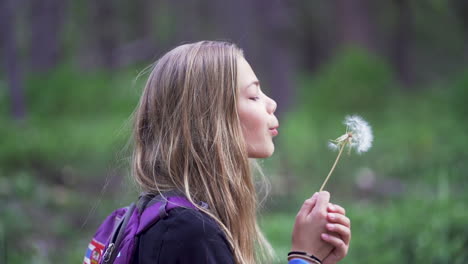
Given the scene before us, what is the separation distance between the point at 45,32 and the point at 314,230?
15.9 m

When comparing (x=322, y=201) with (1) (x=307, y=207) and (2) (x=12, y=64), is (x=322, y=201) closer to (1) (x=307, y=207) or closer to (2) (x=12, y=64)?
(1) (x=307, y=207)

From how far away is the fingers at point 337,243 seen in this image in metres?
1.90

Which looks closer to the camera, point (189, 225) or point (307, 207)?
point (189, 225)

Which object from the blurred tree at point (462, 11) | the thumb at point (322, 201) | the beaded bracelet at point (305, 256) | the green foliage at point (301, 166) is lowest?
the green foliage at point (301, 166)

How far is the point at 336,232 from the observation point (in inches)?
75.5

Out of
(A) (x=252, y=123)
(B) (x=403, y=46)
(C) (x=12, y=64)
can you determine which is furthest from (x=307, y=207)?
(B) (x=403, y=46)

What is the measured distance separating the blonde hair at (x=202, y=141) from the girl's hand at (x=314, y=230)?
0.16 metres

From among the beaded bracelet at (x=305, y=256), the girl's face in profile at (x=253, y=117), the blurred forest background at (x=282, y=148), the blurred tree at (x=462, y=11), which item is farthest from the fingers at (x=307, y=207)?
the blurred tree at (x=462, y=11)

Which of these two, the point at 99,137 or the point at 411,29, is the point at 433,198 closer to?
the point at 99,137

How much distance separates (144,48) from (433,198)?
683 inches

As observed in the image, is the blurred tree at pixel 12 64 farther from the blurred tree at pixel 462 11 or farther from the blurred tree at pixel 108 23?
the blurred tree at pixel 108 23

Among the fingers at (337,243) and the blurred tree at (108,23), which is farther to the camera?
the blurred tree at (108,23)

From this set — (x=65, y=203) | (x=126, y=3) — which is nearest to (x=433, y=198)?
(x=65, y=203)

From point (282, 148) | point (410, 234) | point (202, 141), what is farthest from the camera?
point (282, 148)
